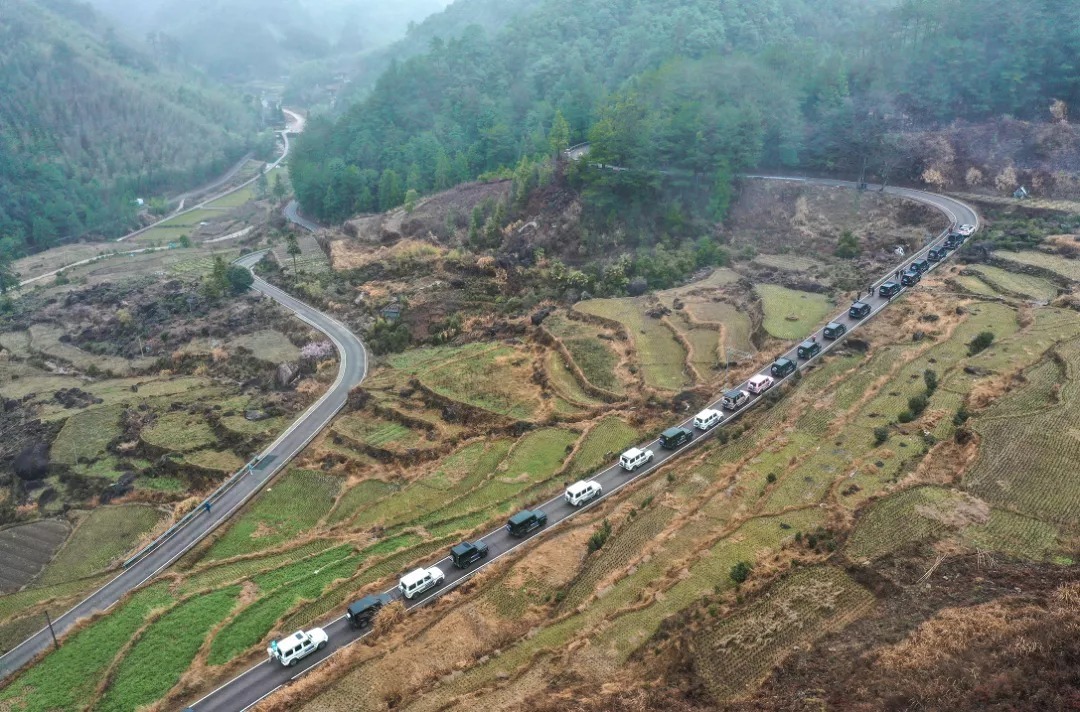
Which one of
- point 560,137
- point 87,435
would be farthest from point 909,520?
point 560,137

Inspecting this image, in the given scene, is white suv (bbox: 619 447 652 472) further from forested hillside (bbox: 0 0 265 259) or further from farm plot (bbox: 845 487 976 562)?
forested hillside (bbox: 0 0 265 259)

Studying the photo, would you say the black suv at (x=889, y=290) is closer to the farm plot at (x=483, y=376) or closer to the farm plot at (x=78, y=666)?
the farm plot at (x=483, y=376)

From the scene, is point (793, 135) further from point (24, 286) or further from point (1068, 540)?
point (24, 286)

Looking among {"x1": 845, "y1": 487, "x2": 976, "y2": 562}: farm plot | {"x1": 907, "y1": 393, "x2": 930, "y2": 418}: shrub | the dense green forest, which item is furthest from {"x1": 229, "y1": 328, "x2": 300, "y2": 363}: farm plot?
{"x1": 845, "y1": 487, "x2": 976, "y2": 562}: farm plot

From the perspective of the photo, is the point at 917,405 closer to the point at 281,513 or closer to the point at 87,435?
the point at 281,513

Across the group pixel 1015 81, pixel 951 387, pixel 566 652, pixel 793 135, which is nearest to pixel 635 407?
pixel 951 387

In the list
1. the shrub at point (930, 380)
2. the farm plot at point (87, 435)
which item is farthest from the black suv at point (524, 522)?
the farm plot at point (87, 435)
